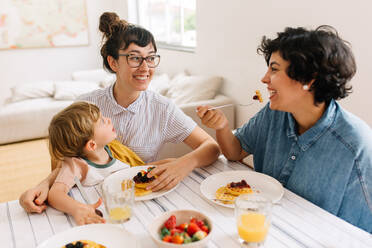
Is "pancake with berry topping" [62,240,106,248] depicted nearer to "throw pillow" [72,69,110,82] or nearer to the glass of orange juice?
→ the glass of orange juice

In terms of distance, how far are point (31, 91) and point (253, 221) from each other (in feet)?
14.5

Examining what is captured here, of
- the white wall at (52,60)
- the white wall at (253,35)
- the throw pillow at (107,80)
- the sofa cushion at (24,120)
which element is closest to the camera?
the white wall at (253,35)

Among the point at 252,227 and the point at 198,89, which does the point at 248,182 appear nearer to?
the point at 252,227

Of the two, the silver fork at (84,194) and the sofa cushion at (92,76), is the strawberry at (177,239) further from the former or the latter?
the sofa cushion at (92,76)

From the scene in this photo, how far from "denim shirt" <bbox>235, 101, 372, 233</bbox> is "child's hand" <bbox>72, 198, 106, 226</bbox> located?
29.6 inches

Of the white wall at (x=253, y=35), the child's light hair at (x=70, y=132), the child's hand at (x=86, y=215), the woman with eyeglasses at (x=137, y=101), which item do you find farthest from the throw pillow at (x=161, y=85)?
the child's hand at (x=86, y=215)

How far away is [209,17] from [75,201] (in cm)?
285

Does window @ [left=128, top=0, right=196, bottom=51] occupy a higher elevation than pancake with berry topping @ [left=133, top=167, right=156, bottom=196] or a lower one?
higher

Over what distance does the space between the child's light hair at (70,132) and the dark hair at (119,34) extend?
0.47m

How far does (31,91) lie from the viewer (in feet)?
15.0

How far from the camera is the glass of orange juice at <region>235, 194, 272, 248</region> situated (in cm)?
90

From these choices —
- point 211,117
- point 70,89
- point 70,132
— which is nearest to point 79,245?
point 70,132

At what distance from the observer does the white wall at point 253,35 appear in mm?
2021

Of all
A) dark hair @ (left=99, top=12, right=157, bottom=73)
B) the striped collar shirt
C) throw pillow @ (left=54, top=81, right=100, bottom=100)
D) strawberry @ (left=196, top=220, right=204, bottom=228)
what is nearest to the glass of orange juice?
strawberry @ (left=196, top=220, right=204, bottom=228)
